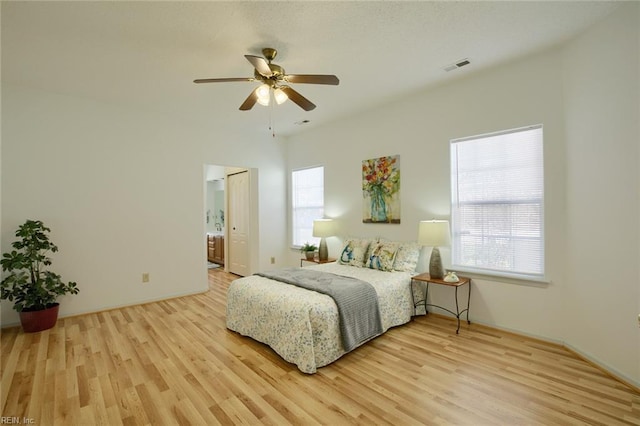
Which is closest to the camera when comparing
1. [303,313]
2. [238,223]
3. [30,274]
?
[303,313]

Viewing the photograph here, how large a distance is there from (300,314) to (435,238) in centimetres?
176

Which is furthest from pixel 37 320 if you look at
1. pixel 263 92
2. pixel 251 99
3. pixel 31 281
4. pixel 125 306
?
pixel 263 92

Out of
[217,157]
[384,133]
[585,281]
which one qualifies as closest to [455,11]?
[384,133]

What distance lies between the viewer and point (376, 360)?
2.66 metres

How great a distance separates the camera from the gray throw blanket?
8.86ft

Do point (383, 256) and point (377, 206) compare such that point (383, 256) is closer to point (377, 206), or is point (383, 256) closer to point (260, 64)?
point (377, 206)

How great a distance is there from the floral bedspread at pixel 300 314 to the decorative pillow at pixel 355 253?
1.39 feet

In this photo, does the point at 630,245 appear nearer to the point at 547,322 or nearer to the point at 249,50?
the point at 547,322

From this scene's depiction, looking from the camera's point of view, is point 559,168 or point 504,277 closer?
point 559,168

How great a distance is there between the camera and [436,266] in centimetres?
341

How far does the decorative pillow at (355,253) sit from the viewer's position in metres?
4.08

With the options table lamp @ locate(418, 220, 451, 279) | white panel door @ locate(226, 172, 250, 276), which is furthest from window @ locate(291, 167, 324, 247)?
table lamp @ locate(418, 220, 451, 279)

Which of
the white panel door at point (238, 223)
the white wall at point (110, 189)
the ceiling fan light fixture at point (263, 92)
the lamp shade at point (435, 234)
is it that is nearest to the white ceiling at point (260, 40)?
the ceiling fan light fixture at point (263, 92)

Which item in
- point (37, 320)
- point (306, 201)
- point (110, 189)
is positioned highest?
point (110, 189)
